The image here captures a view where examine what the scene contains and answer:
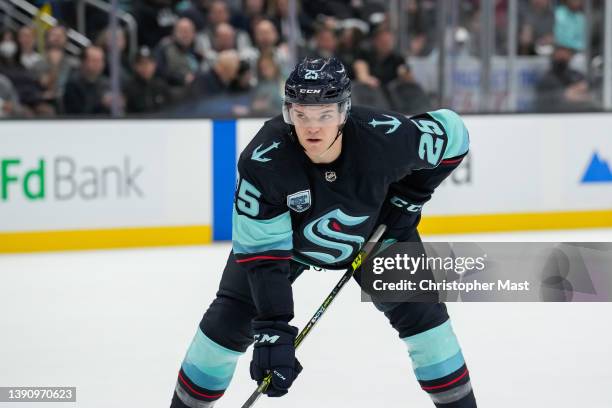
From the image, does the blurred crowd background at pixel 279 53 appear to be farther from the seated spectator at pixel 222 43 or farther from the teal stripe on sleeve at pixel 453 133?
the teal stripe on sleeve at pixel 453 133

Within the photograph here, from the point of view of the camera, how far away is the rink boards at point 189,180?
240 inches

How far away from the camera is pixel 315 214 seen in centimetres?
256

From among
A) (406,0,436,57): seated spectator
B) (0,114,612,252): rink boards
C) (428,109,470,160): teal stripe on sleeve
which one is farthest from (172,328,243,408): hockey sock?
(406,0,436,57): seated spectator

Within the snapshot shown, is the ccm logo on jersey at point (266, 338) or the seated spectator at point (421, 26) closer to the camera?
the ccm logo on jersey at point (266, 338)

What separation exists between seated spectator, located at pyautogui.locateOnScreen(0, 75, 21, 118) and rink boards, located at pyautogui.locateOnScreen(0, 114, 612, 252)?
0.14m

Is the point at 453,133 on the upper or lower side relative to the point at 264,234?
upper

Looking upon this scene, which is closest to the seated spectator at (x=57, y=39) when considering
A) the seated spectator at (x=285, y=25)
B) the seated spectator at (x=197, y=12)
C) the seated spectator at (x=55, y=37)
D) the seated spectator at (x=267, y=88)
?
the seated spectator at (x=55, y=37)

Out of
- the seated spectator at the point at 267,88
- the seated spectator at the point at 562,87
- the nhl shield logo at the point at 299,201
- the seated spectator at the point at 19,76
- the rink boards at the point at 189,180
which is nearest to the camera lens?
the nhl shield logo at the point at 299,201

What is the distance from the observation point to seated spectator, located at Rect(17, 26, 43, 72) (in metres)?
6.39

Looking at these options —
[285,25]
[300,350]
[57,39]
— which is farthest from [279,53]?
[300,350]

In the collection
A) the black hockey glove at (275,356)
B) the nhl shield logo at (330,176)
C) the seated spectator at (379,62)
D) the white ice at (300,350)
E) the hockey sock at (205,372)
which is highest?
the seated spectator at (379,62)

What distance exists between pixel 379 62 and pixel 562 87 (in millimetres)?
1333

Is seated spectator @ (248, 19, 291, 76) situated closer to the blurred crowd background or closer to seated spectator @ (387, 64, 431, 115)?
the blurred crowd background

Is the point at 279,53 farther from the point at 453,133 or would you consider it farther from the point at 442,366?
the point at 442,366
